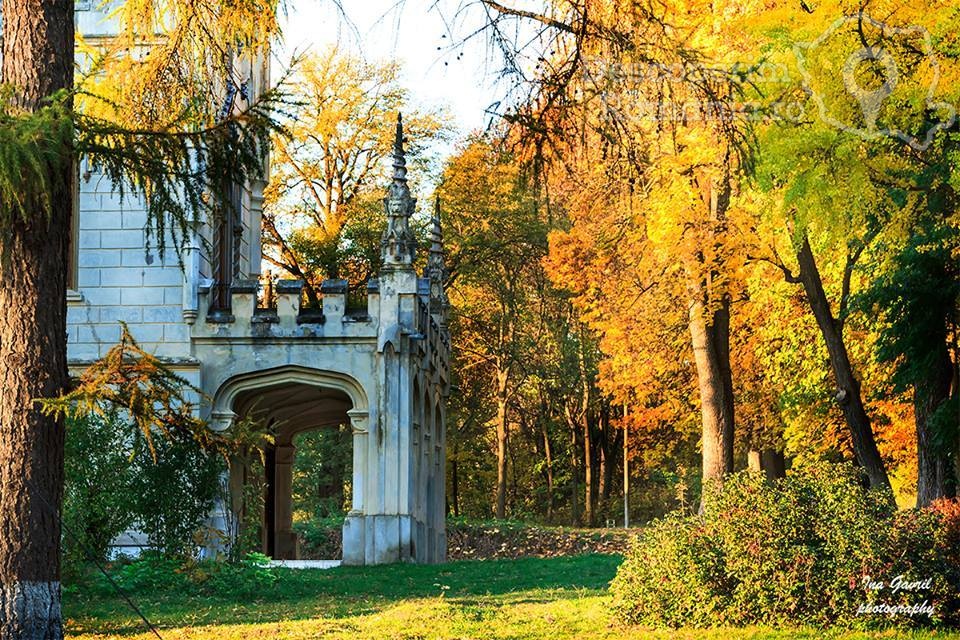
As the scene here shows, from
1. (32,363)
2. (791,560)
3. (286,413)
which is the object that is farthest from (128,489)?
(286,413)

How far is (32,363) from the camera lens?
881cm

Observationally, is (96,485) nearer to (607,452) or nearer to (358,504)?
(358,504)

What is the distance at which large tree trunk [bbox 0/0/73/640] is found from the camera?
8.70 metres

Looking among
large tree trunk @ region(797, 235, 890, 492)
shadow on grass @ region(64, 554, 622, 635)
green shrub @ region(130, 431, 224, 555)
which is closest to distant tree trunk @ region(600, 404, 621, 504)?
large tree trunk @ region(797, 235, 890, 492)

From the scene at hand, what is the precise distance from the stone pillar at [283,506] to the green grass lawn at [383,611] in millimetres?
11882

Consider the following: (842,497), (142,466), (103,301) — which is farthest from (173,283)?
(842,497)

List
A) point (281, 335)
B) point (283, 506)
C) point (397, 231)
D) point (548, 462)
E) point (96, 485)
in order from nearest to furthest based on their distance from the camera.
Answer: point (96, 485) < point (281, 335) < point (397, 231) < point (283, 506) < point (548, 462)

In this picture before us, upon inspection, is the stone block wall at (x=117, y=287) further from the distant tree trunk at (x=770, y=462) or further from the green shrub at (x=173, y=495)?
the distant tree trunk at (x=770, y=462)

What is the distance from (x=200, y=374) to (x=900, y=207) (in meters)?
11.4

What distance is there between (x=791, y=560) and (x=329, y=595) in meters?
6.02

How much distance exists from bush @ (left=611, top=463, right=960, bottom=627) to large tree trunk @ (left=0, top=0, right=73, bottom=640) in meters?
5.68

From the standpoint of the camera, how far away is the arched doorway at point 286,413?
22531 millimetres

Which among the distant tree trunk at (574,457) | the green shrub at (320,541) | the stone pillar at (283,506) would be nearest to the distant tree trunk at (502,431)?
the distant tree trunk at (574,457)

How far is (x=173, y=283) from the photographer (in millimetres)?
22453
